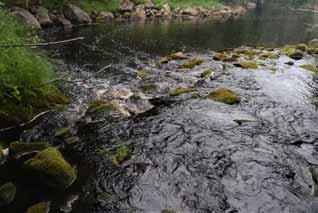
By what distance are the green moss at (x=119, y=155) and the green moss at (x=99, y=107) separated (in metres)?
2.08

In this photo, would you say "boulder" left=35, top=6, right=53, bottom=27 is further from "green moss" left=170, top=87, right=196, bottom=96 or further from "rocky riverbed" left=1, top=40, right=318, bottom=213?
"green moss" left=170, top=87, right=196, bottom=96

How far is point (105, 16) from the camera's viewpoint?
32.6 metres

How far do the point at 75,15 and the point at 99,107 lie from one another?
22.7 meters

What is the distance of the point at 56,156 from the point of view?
5711 millimetres

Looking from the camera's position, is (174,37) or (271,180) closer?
(271,180)

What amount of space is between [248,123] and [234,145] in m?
1.43

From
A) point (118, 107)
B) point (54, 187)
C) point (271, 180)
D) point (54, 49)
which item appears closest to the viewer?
point (54, 187)

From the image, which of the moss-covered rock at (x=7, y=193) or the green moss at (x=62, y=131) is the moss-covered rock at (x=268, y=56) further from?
the moss-covered rock at (x=7, y=193)

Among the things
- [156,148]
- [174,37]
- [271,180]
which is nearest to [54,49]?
[174,37]

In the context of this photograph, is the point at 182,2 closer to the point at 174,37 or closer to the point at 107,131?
the point at 174,37

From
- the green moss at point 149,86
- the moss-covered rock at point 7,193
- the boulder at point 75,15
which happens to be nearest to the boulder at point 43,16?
the boulder at point 75,15

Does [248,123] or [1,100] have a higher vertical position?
[1,100]

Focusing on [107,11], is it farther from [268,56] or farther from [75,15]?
[268,56]

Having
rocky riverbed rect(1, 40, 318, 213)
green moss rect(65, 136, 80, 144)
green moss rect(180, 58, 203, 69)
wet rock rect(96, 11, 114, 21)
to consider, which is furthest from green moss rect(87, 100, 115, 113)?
wet rock rect(96, 11, 114, 21)
